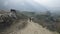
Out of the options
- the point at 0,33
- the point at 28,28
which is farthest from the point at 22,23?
the point at 0,33

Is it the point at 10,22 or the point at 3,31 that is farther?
the point at 10,22

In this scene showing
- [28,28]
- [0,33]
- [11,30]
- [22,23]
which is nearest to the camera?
[0,33]

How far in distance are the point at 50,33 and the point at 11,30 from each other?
7482mm

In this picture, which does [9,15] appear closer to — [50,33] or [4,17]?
[4,17]

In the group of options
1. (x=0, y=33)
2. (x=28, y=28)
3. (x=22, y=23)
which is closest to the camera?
(x=0, y=33)

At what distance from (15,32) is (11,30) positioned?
4.11 feet

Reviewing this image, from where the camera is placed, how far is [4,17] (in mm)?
25156

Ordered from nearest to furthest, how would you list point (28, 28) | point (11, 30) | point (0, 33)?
point (0, 33) < point (11, 30) < point (28, 28)

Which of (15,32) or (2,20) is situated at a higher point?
(2,20)

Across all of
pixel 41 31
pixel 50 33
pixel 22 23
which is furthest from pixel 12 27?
pixel 50 33

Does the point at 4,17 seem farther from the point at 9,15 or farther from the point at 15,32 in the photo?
the point at 15,32

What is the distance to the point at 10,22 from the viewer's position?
26.1 metres

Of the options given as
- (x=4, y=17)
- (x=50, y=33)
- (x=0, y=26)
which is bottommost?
(x=50, y=33)

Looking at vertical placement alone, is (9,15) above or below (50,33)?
above
